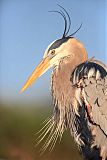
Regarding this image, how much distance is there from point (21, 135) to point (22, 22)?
78 centimetres

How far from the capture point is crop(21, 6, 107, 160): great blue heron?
1.69m

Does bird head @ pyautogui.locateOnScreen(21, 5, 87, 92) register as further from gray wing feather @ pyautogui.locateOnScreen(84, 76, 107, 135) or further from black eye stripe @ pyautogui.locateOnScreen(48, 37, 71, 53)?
gray wing feather @ pyautogui.locateOnScreen(84, 76, 107, 135)

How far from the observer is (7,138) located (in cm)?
189

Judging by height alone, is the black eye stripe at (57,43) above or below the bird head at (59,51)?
above

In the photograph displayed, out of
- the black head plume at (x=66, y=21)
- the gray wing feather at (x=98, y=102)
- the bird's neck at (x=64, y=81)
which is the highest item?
the black head plume at (x=66, y=21)

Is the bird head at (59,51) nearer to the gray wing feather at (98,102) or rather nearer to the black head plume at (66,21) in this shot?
the black head plume at (66,21)

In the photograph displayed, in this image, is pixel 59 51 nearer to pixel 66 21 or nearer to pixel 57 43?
pixel 57 43

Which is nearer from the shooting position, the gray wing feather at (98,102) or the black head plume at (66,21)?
the gray wing feather at (98,102)

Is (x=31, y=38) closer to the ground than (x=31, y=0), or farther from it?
closer to the ground

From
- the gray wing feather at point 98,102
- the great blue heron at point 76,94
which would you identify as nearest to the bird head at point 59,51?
the great blue heron at point 76,94

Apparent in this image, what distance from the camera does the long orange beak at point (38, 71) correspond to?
1.79 metres

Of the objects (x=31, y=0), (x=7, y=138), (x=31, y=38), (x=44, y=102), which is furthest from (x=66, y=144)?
(x=31, y=0)

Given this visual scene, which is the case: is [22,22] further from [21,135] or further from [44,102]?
[21,135]


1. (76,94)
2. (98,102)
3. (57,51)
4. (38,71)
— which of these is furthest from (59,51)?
(98,102)
